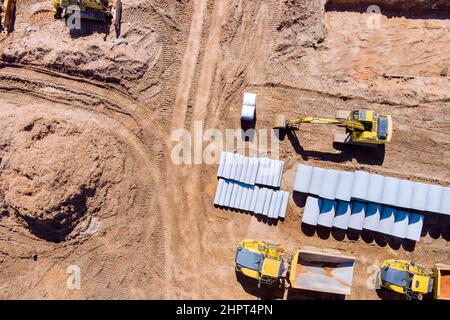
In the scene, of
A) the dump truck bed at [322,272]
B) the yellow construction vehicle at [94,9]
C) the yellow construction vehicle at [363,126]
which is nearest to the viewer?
the yellow construction vehicle at [363,126]

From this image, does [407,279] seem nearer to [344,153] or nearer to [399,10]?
[344,153]

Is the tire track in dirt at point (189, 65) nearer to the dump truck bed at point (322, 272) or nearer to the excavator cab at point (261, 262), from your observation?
the excavator cab at point (261, 262)

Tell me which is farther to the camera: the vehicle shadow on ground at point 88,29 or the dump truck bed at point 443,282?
the vehicle shadow on ground at point 88,29

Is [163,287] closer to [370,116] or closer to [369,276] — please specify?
[369,276]

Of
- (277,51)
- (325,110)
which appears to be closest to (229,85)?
(277,51)

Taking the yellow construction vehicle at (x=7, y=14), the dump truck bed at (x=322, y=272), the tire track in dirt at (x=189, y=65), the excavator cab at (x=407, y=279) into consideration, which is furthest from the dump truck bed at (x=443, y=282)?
the yellow construction vehicle at (x=7, y=14)

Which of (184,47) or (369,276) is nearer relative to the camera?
(369,276)
